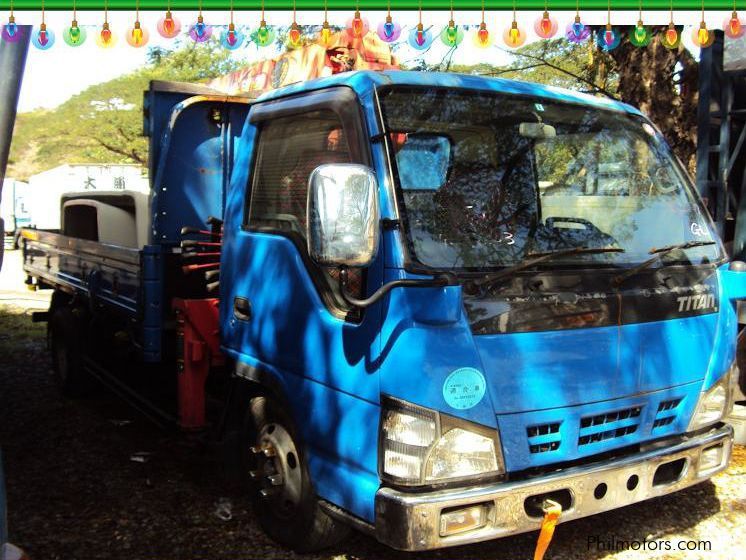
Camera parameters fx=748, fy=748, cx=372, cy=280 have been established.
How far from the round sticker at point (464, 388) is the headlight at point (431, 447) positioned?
6 cm

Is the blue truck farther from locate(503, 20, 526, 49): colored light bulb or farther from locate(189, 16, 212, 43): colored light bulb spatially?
locate(503, 20, 526, 49): colored light bulb

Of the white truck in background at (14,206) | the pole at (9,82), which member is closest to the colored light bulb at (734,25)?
the pole at (9,82)

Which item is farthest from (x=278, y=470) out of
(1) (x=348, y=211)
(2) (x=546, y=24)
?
(2) (x=546, y=24)

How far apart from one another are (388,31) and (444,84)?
1874 millimetres

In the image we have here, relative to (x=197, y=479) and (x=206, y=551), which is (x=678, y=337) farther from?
(x=197, y=479)

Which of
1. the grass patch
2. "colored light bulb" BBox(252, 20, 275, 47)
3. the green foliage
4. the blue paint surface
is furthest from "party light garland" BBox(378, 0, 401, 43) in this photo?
the green foliage

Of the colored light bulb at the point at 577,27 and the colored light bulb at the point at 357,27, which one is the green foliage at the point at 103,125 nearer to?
the colored light bulb at the point at 357,27

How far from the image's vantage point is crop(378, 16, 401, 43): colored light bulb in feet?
16.2

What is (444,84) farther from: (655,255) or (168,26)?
(168,26)

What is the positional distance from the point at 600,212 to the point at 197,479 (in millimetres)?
2962

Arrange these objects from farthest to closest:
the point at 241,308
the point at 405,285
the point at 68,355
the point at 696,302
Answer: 1. the point at 68,355
2. the point at 241,308
3. the point at 696,302
4. the point at 405,285

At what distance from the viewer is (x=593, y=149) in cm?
362

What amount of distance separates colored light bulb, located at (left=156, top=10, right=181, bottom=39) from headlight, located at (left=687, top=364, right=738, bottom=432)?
3.77 meters

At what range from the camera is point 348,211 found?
2.71m
